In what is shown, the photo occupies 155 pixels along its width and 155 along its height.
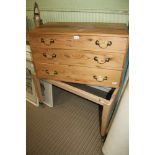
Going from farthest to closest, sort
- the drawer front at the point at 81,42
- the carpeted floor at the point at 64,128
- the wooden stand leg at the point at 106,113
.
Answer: the carpeted floor at the point at 64,128
the wooden stand leg at the point at 106,113
the drawer front at the point at 81,42

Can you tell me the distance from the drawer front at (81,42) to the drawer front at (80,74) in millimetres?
206

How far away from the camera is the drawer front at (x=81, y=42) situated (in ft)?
4.05

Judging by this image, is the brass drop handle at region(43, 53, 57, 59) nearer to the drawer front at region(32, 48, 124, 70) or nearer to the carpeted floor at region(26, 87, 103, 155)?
the drawer front at region(32, 48, 124, 70)

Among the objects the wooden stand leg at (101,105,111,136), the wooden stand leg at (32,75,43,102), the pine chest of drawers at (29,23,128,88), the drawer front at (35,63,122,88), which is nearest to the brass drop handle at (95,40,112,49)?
the pine chest of drawers at (29,23,128,88)

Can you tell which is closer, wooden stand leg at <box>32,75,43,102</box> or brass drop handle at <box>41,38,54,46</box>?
brass drop handle at <box>41,38,54,46</box>

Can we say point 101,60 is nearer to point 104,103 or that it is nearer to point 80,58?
point 80,58

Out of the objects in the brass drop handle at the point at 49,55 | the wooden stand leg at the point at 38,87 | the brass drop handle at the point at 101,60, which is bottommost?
the wooden stand leg at the point at 38,87

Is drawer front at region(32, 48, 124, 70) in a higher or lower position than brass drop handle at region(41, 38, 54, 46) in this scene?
lower

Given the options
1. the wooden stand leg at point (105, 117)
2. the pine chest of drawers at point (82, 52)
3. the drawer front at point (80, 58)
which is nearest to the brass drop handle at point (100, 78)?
the pine chest of drawers at point (82, 52)

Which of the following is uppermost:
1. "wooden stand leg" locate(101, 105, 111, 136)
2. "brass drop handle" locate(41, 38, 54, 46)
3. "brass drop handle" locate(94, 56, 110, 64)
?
"brass drop handle" locate(41, 38, 54, 46)

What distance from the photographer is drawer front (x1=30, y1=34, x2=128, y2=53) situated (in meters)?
1.23

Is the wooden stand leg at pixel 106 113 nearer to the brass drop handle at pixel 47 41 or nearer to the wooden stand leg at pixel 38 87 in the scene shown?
the brass drop handle at pixel 47 41

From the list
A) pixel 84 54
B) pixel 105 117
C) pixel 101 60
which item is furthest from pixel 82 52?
pixel 105 117
